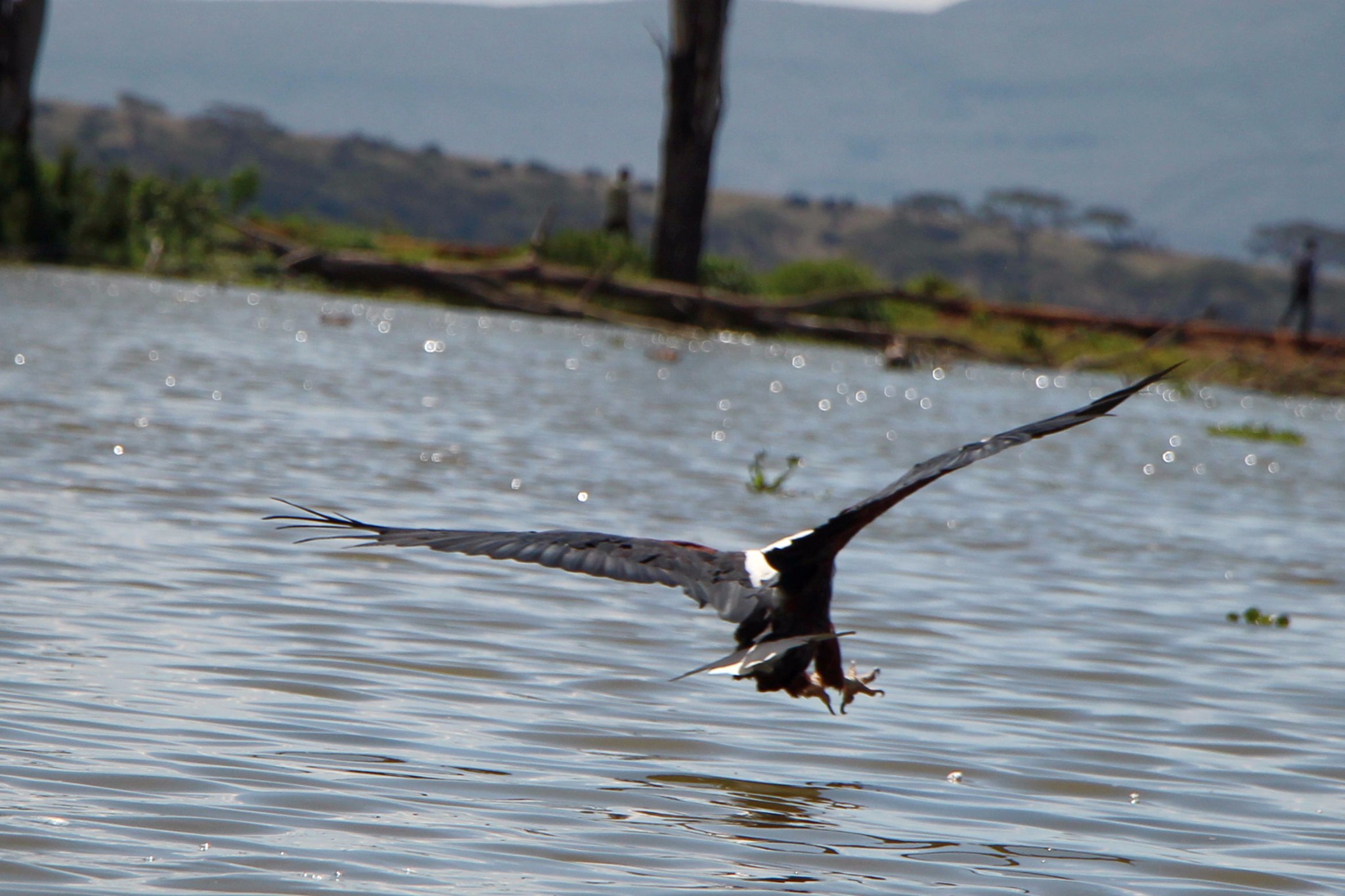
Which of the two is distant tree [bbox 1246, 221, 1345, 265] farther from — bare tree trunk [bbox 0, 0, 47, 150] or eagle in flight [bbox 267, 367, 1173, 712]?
eagle in flight [bbox 267, 367, 1173, 712]

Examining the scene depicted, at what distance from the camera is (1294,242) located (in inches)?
4176

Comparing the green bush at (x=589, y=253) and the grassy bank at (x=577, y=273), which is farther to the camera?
the green bush at (x=589, y=253)

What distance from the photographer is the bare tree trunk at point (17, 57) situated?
70.0 ft

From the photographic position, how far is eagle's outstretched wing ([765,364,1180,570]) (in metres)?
3.44

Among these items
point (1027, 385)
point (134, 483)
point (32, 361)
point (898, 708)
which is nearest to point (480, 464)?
point (134, 483)

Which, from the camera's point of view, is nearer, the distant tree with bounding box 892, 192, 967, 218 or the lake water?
the lake water

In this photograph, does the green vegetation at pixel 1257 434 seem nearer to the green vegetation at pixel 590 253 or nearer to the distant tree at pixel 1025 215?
the green vegetation at pixel 590 253

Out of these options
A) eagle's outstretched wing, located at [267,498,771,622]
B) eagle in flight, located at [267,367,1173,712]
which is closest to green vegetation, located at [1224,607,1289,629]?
eagle in flight, located at [267,367,1173,712]

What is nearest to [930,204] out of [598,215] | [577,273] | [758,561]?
[598,215]

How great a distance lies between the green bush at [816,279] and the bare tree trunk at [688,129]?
179cm

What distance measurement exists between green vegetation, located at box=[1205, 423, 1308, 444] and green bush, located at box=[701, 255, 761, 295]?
8925 mm

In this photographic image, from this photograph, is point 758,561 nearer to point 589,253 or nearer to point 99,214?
point 99,214

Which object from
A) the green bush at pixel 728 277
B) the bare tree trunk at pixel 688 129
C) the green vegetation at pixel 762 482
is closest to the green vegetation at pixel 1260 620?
the green vegetation at pixel 762 482

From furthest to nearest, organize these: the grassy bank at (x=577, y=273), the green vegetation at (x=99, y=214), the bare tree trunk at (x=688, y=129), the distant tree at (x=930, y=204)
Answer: the distant tree at (x=930, y=204), the bare tree trunk at (x=688, y=129), the grassy bank at (x=577, y=273), the green vegetation at (x=99, y=214)
